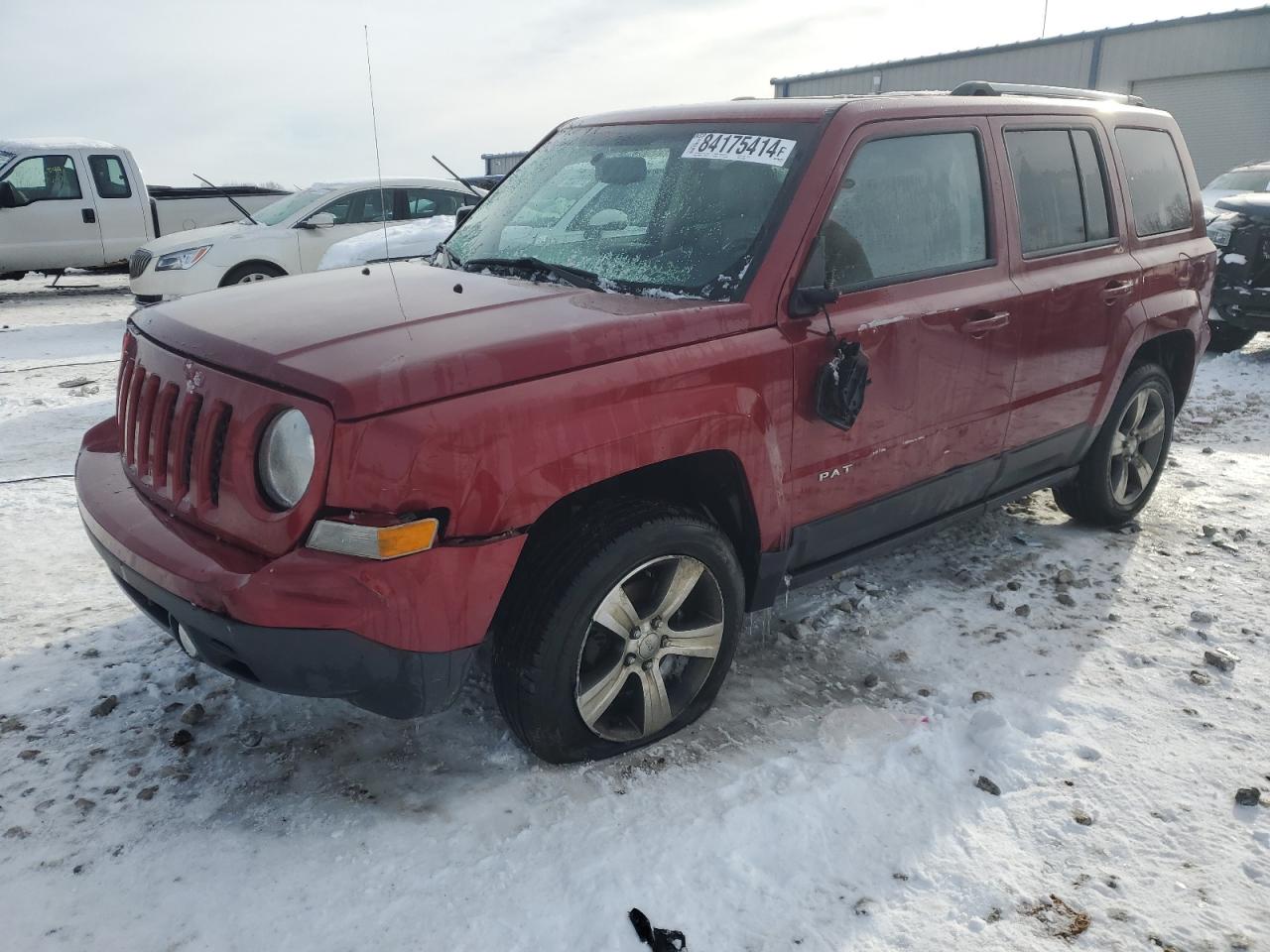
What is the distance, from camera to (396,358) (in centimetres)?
231

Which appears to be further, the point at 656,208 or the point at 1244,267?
the point at 1244,267

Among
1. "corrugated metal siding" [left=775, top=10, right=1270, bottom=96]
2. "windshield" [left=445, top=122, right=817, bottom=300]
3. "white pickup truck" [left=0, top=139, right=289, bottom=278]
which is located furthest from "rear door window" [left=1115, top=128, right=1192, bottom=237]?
"corrugated metal siding" [left=775, top=10, right=1270, bottom=96]

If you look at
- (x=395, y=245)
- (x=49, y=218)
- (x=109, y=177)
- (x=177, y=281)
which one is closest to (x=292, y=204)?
(x=177, y=281)

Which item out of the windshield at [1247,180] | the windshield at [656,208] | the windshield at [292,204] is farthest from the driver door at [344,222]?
the windshield at [1247,180]

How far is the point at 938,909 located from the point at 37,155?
14163 mm

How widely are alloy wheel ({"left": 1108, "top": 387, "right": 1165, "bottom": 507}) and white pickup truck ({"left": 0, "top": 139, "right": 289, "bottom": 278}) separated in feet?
40.0

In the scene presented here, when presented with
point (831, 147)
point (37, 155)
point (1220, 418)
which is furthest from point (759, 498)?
point (37, 155)

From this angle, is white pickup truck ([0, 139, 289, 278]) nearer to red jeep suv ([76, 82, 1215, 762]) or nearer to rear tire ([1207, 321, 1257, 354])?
red jeep suv ([76, 82, 1215, 762])

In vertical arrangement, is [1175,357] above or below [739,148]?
below

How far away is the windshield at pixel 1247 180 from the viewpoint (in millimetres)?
12406

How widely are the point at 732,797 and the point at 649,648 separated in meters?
0.47

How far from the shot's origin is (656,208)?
3207 mm

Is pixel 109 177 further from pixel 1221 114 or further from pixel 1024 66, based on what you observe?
pixel 1221 114

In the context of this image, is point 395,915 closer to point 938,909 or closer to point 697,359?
point 938,909
